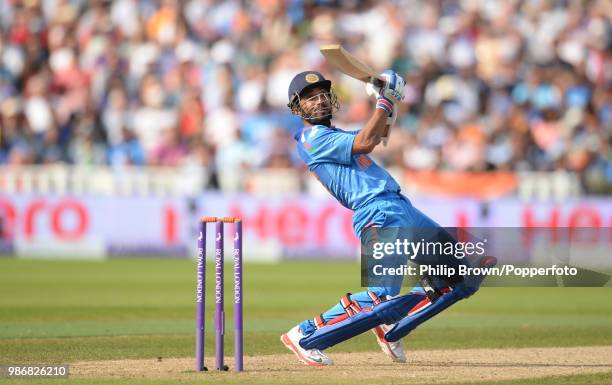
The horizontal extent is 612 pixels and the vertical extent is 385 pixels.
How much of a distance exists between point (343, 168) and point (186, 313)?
5458 millimetres

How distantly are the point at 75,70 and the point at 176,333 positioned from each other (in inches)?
480

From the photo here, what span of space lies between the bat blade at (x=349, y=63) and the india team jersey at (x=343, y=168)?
0.38 meters

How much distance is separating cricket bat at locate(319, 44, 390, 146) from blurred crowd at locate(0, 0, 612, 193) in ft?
38.7

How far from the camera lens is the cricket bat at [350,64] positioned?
7996 mm

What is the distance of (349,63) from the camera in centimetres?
809

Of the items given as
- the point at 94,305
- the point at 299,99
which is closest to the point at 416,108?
the point at 94,305

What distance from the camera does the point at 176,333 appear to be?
11383 millimetres

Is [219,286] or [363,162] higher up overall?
[363,162]

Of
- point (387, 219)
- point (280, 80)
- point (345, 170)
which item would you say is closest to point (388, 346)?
point (387, 219)

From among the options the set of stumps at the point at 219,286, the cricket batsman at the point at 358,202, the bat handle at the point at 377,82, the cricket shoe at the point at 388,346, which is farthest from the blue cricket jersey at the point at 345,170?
the cricket shoe at the point at 388,346

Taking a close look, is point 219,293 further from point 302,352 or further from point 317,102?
point 317,102

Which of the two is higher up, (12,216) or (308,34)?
(308,34)

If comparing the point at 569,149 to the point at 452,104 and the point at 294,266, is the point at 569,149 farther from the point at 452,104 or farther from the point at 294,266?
the point at 294,266

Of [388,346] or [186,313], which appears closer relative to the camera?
[388,346]
